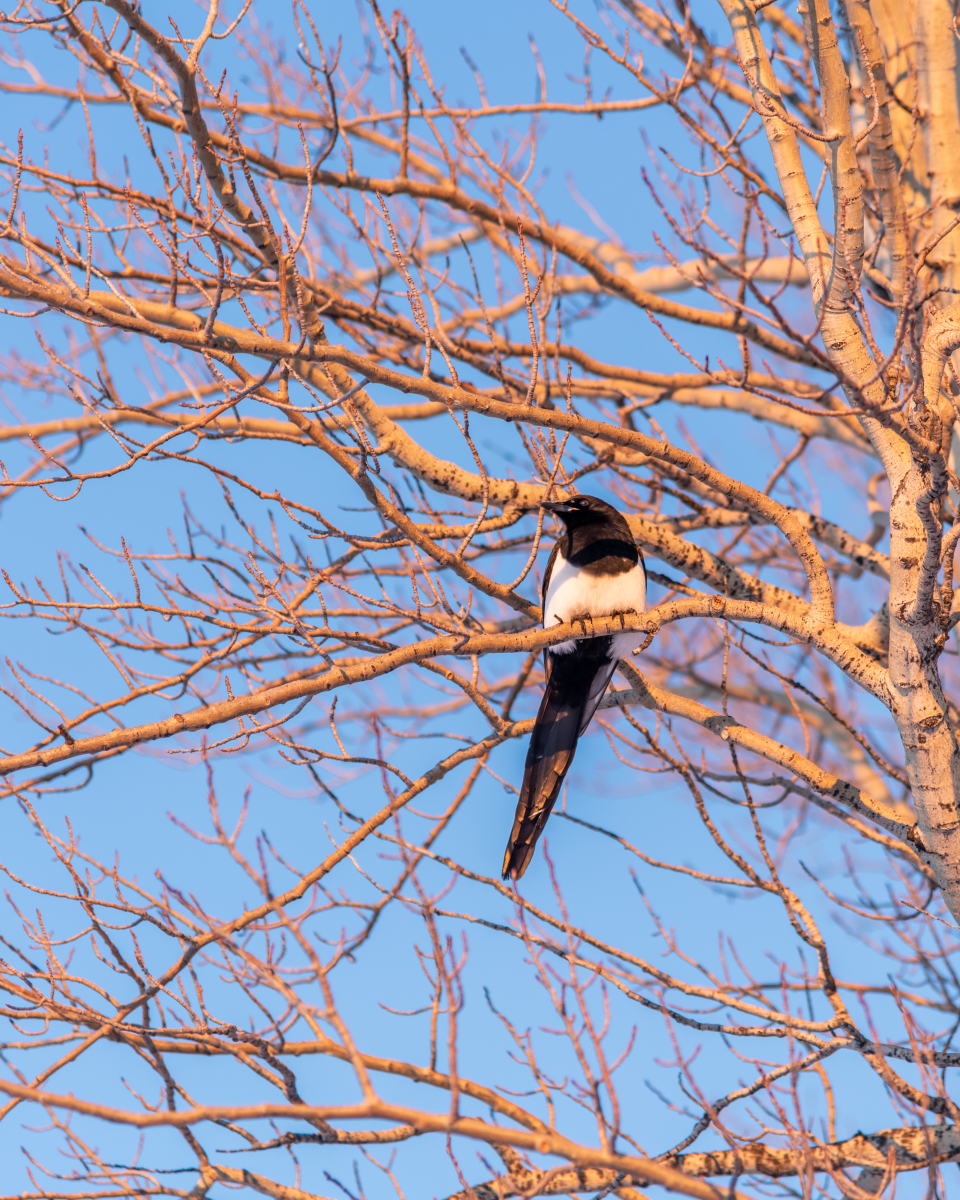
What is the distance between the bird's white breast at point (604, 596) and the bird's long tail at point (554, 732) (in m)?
0.11

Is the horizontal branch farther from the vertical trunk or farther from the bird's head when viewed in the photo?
the vertical trunk

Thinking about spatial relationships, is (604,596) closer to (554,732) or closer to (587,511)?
(587,511)

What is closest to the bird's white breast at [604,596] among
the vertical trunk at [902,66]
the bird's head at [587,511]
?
the bird's head at [587,511]

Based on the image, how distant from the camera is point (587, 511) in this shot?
178 inches

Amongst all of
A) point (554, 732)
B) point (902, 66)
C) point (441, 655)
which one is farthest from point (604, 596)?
point (902, 66)

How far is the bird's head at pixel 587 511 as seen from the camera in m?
4.44

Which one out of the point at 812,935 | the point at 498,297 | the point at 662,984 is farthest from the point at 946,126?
the point at 662,984

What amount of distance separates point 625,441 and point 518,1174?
101 inches

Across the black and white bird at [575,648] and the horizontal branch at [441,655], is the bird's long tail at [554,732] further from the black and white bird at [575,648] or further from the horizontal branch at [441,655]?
the horizontal branch at [441,655]

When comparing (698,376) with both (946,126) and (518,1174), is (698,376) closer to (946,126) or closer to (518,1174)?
(946,126)

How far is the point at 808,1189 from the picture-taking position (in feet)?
8.17

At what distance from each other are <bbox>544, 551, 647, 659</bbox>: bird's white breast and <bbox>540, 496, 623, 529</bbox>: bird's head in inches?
9.9

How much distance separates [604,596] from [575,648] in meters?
0.32

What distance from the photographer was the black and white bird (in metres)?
4.07
